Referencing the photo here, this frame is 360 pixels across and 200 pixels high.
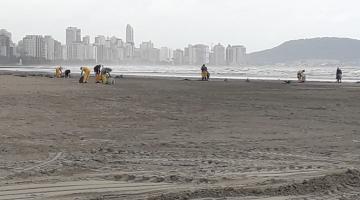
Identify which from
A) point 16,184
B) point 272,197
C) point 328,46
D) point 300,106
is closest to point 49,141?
point 16,184

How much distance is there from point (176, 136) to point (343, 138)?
3210mm

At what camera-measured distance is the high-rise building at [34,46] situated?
176m

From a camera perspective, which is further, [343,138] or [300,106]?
[300,106]

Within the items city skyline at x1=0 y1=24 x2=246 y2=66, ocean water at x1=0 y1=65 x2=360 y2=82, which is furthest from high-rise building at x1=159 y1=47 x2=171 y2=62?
ocean water at x1=0 y1=65 x2=360 y2=82

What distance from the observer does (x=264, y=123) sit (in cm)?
1291

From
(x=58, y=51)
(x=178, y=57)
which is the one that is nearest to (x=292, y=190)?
(x=178, y=57)

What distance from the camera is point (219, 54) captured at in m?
178

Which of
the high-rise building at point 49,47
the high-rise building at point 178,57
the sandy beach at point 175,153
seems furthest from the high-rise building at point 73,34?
the sandy beach at point 175,153

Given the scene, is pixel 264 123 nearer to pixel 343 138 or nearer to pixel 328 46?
pixel 343 138

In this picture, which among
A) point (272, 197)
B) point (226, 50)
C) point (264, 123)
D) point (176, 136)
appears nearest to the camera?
point (272, 197)

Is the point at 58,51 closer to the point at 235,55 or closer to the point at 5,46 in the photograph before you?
the point at 5,46

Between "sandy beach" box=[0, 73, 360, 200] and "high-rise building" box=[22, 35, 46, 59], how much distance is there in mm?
166234

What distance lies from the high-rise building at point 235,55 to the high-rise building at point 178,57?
15.7 meters

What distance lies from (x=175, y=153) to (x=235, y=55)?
167 meters
